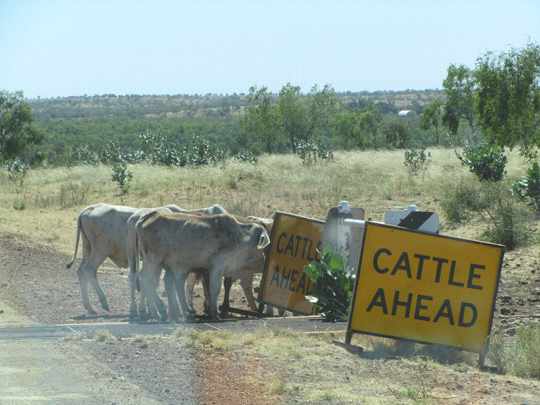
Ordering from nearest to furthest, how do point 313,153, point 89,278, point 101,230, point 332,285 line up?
1. point 332,285
2. point 89,278
3. point 101,230
4. point 313,153

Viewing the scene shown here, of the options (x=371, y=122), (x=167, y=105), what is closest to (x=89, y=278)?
(x=371, y=122)

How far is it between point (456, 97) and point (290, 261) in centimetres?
3067

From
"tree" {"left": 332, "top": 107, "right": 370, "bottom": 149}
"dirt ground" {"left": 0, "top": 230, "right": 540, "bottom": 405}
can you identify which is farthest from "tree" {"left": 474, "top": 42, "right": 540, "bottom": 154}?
"tree" {"left": 332, "top": 107, "right": 370, "bottom": 149}

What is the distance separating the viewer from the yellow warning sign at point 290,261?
891 cm

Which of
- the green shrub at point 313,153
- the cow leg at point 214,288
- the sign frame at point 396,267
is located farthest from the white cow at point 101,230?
the green shrub at point 313,153

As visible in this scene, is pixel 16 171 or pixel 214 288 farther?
pixel 16 171

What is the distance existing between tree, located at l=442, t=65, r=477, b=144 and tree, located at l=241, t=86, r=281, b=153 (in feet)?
49.3

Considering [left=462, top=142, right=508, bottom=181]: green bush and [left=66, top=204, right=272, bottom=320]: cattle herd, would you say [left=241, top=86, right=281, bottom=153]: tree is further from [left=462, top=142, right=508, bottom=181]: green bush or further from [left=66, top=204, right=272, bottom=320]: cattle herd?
[left=66, top=204, right=272, bottom=320]: cattle herd

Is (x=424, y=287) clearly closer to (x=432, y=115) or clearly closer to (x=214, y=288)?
(x=214, y=288)

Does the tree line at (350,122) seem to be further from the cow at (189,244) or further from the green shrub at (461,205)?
the cow at (189,244)

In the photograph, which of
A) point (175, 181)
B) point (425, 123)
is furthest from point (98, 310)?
point (425, 123)

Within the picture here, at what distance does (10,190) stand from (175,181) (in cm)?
788

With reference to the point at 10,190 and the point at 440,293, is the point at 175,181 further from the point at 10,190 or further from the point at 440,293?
the point at 440,293

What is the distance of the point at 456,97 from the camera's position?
36531 mm
